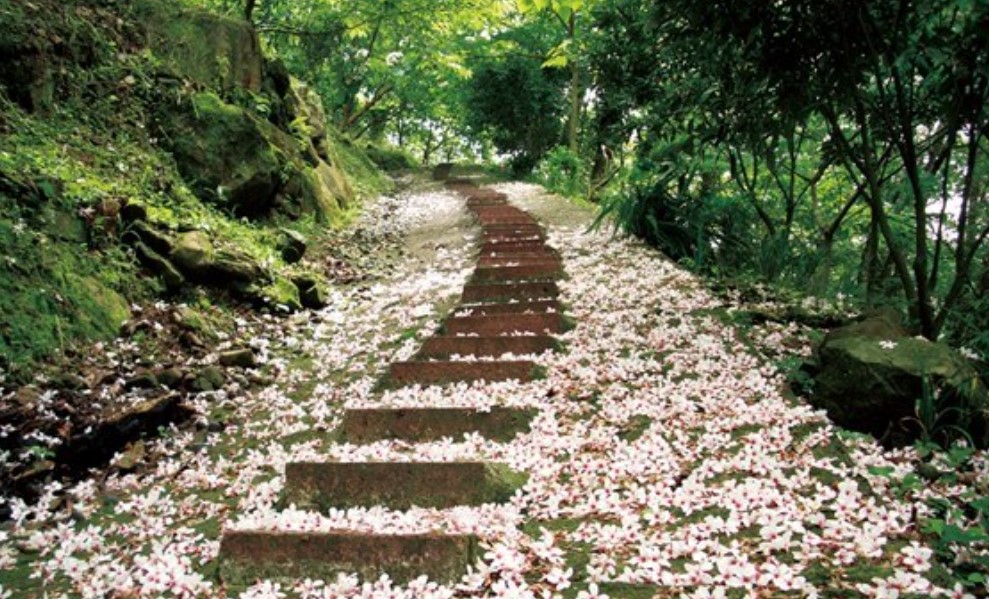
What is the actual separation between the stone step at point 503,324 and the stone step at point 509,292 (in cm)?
84

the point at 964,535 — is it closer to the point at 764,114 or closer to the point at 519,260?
the point at 764,114

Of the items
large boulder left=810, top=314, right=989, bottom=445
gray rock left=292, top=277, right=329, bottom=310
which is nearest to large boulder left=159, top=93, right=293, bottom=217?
gray rock left=292, top=277, right=329, bottom=310

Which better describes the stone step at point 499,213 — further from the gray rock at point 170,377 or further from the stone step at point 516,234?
the gray rock at point 170,377

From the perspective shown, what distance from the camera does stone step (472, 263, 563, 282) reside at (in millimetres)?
7383

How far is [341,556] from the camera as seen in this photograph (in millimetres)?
2693

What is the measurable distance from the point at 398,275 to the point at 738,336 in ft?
15.8

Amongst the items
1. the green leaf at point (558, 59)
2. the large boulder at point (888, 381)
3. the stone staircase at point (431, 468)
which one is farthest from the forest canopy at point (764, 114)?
the stone staircase at point (431, 468)

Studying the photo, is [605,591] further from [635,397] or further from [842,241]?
[842,241]

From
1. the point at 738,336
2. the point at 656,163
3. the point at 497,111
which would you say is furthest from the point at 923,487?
the point at 497,111

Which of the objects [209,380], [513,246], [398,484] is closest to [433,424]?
[398,484]

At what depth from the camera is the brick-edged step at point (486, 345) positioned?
525 cm

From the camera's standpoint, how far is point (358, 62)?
63.3 ft

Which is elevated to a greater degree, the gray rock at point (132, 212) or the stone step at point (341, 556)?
the gray rock at point (132, 212)

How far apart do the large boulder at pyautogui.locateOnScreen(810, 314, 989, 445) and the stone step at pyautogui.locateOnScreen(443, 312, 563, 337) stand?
236cm
